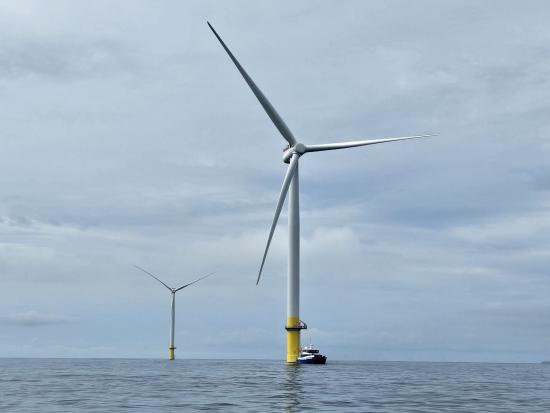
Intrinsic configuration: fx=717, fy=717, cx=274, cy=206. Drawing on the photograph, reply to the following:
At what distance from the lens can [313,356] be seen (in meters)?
196

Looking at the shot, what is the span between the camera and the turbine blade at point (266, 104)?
435ft

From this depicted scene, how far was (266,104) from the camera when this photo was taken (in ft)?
511

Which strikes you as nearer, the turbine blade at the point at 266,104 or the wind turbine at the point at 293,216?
the turbine blade at the point at 266,104

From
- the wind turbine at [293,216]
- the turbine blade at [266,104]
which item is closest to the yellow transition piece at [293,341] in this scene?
the wind turbine at [293,216]

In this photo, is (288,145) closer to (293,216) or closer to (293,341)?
(293,216)

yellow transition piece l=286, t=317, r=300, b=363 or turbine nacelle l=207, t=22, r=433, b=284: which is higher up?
turbine nacelle l=207, t=22, r=433, b=284

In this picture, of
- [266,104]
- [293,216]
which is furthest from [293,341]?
[266,104]

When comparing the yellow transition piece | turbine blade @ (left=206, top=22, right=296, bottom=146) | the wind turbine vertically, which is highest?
turbine blade @ (left=206, top=22, right=296, bottom=146)

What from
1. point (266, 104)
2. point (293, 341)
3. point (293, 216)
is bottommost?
point (293, 341)

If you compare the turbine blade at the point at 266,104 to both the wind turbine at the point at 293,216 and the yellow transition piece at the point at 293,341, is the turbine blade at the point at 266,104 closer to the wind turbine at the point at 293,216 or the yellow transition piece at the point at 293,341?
the wind turbine at the point at 293,216

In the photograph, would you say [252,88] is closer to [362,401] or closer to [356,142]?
[356,142]

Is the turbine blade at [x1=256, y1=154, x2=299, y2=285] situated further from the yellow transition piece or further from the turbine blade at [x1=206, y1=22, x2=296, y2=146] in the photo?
the yellow transition piece

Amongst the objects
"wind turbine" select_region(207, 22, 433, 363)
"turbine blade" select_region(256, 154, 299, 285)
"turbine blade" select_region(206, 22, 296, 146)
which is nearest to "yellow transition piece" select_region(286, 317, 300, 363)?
"wind turbine" select_region(207, 22, 433, 363)

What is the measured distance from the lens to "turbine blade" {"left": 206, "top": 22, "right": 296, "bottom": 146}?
5216 inches
